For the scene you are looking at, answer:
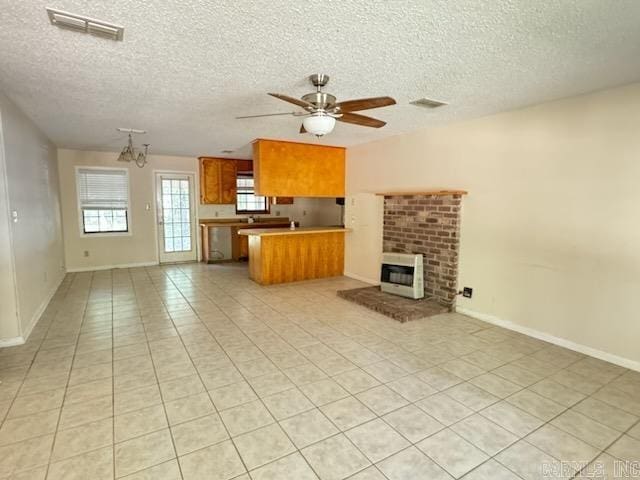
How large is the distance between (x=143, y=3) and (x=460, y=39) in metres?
1.78

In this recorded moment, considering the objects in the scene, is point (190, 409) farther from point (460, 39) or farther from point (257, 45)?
point (460, 39)

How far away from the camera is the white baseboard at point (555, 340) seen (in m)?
2.87

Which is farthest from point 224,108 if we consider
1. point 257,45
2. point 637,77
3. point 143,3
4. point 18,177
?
point 637,77

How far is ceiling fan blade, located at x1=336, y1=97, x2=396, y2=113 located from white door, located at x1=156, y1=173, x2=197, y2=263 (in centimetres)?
574

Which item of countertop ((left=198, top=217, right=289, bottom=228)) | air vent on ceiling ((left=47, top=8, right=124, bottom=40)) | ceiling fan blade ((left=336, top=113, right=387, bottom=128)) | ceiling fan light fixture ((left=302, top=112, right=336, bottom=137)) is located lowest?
countertop ((left=198, top=217, right=289, bottom=228))

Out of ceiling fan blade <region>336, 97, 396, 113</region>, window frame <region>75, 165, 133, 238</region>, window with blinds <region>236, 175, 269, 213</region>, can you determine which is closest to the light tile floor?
ceiling fan blade <region>336, 97, 396, 113</region>

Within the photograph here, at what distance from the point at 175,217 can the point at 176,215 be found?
0.16 feet

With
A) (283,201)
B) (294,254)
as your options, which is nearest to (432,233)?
(294,254)

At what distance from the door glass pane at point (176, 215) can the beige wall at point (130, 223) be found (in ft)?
0.82

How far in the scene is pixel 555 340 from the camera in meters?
3.29

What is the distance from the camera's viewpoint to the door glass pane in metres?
7.30

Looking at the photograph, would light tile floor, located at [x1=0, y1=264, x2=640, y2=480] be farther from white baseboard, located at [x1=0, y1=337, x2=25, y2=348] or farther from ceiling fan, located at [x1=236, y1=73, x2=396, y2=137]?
ceiling fan, located at [x1=236, y1=73, x2=396, y2=137]

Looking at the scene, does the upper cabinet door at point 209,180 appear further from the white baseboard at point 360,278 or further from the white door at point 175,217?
the white baseboard at point 360,278

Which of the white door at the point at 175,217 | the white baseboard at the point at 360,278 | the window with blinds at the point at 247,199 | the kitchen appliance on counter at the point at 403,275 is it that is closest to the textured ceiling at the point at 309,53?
the kitchen appliance on counter at the point at 403,275
